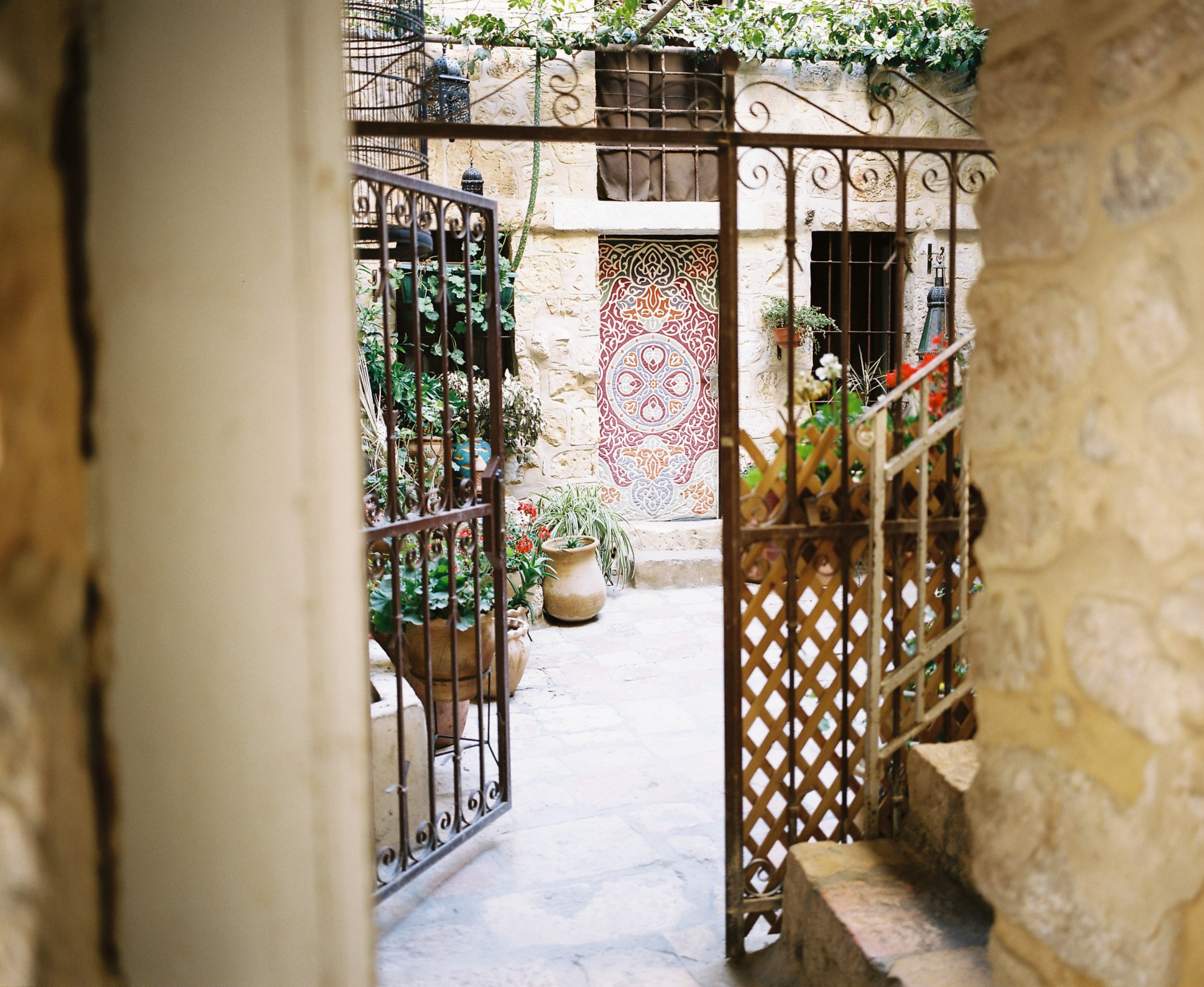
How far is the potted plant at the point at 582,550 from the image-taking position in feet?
18.7

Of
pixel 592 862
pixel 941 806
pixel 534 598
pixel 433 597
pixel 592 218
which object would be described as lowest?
pixel 592 862

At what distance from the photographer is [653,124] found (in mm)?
6715

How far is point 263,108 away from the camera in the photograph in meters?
0.66

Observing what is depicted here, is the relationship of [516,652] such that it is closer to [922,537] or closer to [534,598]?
[534,598]

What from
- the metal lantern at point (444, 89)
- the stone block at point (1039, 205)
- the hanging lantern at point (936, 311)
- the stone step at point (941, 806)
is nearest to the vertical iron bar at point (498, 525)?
the stone step at point (941, 806)

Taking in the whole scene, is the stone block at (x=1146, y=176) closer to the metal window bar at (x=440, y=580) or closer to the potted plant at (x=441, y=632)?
the metal window bar at (x=440, y=580)

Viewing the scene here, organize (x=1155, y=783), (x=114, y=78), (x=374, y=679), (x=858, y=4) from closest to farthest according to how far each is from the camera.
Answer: (x=114, y=78) < (x=1155, y=783) < (x=374, y=679) < (x=858, y=4)

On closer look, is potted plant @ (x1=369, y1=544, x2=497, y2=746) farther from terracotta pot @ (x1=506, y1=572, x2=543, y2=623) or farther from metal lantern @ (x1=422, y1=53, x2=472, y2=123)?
metal lantern @ (x1=422, y1=53, x2=472, y2=123)

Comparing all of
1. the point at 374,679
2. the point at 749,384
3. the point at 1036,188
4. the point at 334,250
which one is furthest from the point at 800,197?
the point at 334,250

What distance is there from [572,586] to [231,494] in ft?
16.6

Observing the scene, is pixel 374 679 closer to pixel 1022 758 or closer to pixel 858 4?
pixel 1022 758

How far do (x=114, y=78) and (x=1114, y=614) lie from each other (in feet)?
3.89

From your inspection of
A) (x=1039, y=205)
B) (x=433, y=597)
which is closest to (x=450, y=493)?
(x=433, y=597)

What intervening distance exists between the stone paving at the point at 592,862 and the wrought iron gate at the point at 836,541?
1.00 feet
